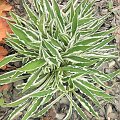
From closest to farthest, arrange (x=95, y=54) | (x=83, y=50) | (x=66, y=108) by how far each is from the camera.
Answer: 1. (x=83, y=50)
2. (x=95, y=54)
3. (x=66, y=108)

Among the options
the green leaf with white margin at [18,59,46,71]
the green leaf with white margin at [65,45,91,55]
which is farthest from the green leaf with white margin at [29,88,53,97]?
the green leaf with white margin at [65,45,91,55]

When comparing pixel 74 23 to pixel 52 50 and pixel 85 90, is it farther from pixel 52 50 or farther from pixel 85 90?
pixel 85 90

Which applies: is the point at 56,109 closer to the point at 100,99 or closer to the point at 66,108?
the point at 66,108

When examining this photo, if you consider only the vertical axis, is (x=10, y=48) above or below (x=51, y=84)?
above

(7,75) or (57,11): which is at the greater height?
(57,11)

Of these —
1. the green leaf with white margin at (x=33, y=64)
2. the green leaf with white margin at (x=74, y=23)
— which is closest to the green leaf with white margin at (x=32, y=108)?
the green leaf with white margin at (x=33, y=64)

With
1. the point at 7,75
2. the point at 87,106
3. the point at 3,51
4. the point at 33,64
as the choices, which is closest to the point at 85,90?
the point at 87,106

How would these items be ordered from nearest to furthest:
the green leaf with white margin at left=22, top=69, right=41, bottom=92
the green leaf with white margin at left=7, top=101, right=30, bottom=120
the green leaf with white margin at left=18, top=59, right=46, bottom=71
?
1. the green leaf with white margin at left=18, top=59, right=46, bottom=71
2. the green leaf with white margin at left=22, top=69, right=41, bottom=92
3. the green leaf with white margin at left=7, top=101, right=30, bottom=120

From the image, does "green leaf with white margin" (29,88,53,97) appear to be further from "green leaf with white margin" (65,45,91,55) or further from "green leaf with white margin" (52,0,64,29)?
"green leaf with white margin" (52,0,64,29)

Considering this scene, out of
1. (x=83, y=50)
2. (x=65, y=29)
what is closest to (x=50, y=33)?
(x=65, y=29)
